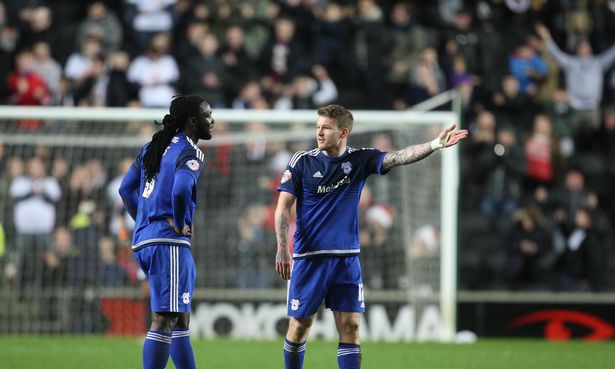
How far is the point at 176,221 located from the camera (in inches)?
275

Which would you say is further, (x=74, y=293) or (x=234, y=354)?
(x=74, y=293)

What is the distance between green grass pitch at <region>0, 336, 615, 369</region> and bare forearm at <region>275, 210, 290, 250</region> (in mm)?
2803

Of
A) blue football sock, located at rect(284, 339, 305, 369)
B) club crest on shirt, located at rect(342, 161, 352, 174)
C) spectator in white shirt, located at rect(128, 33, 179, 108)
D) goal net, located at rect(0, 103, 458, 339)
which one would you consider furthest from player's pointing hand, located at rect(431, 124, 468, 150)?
spectator in white shirt, located at rect(128, 33, 179, 108)

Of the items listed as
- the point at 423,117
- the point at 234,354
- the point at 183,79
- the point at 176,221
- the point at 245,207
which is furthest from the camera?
the point at 183,79

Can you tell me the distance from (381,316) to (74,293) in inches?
160

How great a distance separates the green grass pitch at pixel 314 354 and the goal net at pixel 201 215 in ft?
2.33

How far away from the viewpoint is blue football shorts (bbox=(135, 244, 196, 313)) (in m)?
7.00

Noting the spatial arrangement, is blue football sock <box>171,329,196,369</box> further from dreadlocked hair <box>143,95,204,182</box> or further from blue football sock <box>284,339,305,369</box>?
dreadlocked hair <box>143,95,204,182</box>

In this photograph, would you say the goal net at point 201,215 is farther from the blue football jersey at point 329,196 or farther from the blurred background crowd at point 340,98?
the blue football jersey at point 329,196

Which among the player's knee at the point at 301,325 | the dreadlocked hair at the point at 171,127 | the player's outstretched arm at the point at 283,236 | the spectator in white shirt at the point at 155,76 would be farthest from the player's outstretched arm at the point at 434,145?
the spectator in white shirt at the point at 155,76

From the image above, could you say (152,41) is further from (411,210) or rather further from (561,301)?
(561,301)

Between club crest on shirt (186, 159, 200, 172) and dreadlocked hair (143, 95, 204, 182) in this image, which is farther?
dreadlocked hair (143, 95, 204, 182)

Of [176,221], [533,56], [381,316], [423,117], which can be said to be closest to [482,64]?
[533,56]

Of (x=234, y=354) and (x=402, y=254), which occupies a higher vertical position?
(x=402, y=254)
